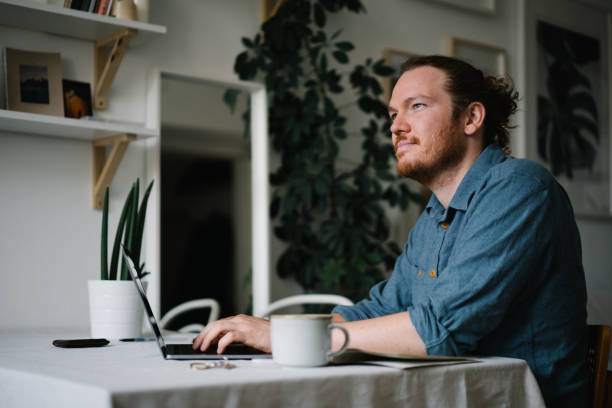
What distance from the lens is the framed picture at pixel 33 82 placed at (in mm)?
2129

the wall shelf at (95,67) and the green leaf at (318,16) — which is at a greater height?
the green leaf at (318,16)

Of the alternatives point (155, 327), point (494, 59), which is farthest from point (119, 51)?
point (494, 59)

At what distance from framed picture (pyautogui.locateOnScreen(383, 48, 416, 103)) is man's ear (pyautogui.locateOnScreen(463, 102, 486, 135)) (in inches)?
57.0

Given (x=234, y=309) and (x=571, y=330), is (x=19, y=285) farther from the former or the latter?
(x=571, y=330)

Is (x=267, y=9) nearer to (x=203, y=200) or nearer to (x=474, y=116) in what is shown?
(x=203, y=200)

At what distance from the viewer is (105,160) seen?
2.34 m

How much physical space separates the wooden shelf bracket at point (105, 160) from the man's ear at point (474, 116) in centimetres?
108

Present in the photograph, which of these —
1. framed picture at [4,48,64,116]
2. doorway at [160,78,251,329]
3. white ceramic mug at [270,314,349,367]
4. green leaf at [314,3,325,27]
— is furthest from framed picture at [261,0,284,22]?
white ceramic mug at [270,314,349,367]

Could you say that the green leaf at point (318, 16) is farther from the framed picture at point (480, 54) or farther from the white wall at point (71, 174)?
the framed picture at point (480, 54)

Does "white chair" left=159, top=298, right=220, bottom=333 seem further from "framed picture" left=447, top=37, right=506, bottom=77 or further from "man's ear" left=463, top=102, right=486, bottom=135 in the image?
"framed picture" left=447, top=37, right=506, bottom=77

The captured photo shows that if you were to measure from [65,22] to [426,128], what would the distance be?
123cm

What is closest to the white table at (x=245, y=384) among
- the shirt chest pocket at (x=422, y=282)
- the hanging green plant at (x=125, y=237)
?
the shirt chest pocket at (x=422, y=282)

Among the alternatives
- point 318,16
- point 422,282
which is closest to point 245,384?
point 422,282

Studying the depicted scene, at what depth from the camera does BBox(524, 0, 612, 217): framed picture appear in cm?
365
